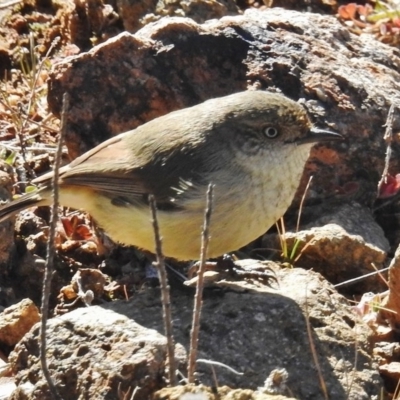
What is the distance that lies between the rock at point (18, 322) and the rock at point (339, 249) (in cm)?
177

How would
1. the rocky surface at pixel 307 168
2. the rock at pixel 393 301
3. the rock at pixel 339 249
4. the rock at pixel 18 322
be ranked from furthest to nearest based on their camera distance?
the rock at pixel 339 249 < the rock at pixel 18 322 < the rock at pixel 393 301 < the rocky surface at pixel 307 168

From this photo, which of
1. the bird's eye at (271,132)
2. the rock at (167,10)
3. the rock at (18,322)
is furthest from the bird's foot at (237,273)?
the rock at (167,10)

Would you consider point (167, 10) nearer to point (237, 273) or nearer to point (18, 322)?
point (237, 273)

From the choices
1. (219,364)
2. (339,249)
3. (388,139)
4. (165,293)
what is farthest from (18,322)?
(388,139)

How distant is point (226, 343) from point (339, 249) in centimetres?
162

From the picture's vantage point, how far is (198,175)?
577 cm

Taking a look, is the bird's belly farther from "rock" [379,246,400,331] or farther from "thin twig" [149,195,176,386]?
"thin twig" [149,195,176,386]

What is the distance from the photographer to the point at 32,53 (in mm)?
7844

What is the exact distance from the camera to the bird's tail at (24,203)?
6129 millimetres

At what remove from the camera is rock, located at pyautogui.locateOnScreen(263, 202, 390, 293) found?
20.8 ft

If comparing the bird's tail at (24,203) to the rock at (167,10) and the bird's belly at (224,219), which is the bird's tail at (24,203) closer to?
the bird's belly at (224,219)

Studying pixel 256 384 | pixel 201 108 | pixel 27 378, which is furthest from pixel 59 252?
pixel 256 384

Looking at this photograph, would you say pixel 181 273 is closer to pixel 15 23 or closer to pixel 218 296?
pixel 218 296

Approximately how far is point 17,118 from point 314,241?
8.54 ft
